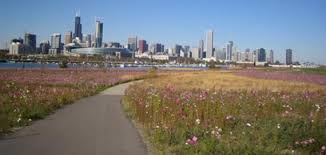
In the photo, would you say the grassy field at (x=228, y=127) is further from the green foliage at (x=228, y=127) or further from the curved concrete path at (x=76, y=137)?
the curved concrete path at (x=76, y=137)

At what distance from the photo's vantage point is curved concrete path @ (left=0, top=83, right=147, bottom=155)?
8.85 meters

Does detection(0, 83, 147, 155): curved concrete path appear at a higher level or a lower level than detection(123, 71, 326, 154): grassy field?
lower

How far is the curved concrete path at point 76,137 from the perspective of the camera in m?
8.85

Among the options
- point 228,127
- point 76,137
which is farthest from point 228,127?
point 76,137

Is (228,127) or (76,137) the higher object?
(228,127)

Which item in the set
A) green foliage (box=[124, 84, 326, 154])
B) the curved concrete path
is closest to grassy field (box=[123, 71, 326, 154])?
green foliage (box=[124, 84, 326, 154])

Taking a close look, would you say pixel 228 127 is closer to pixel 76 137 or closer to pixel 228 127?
pixel 228 127

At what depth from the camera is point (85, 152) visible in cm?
873

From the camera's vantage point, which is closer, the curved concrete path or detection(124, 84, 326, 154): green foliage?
detection(124, 84, 326, 154): green foliage

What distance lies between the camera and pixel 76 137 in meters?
10.5

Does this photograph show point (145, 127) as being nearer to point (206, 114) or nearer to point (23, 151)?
point (206, 114)

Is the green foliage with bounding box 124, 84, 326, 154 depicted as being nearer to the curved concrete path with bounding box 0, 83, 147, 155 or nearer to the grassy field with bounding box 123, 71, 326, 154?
the grassy field with bounding box 123, 71, 326, 154

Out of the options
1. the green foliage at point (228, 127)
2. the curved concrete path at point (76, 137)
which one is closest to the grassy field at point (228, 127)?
the green foliage at point (228, 127)

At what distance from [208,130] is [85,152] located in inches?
112
